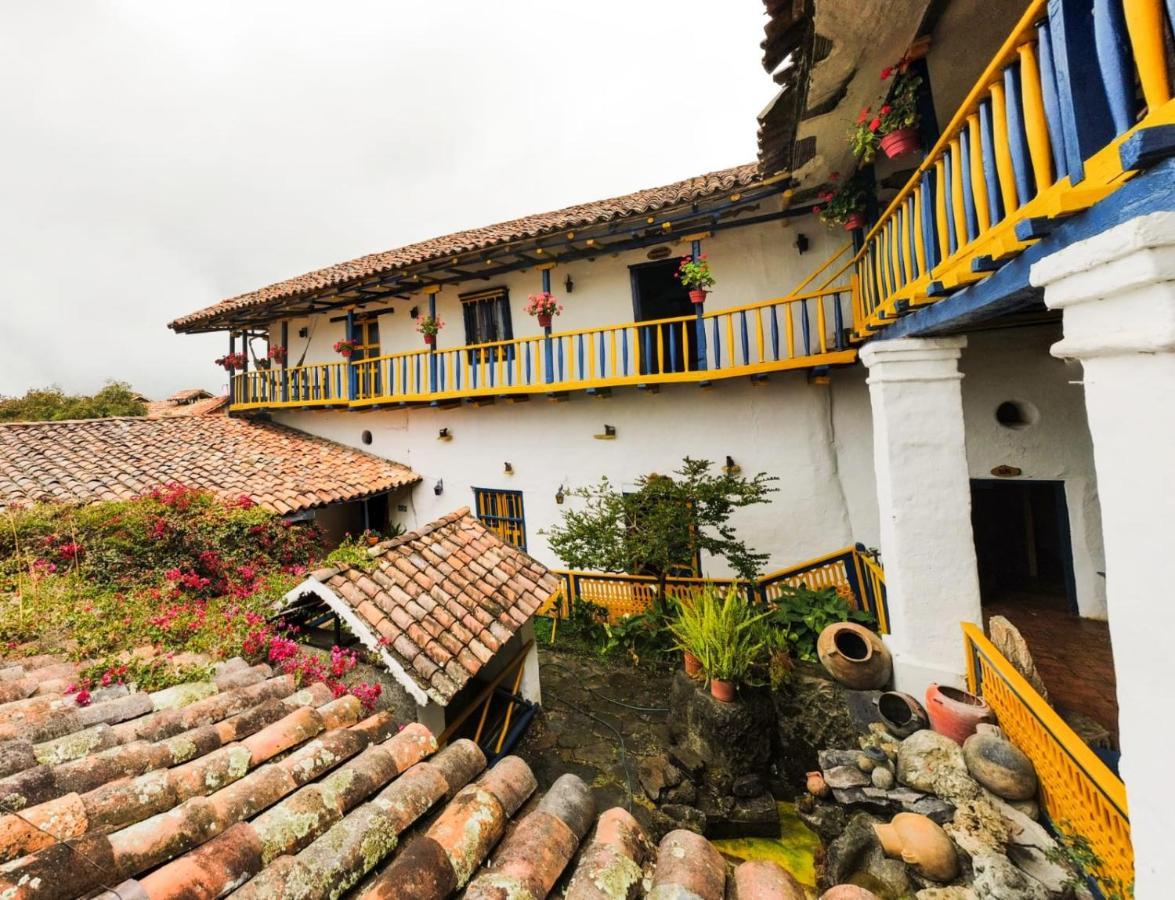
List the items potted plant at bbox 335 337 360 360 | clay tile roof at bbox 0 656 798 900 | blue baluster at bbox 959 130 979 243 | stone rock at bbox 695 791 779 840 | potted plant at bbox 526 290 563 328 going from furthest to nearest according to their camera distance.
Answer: potted plant at bbox 335 337 360 360
potted plant at bbox 526 290 563 328
stone rock at bbox 695 791 779 840
blue baluster at bbox 959 130 979 243
clay tile roof at bbox 0 656 798 900

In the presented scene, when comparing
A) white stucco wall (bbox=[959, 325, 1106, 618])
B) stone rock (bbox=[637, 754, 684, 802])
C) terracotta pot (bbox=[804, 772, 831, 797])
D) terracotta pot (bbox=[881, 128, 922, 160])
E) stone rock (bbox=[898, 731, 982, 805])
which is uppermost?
terracotta pot (bbox=[881, 128, 922, 160])

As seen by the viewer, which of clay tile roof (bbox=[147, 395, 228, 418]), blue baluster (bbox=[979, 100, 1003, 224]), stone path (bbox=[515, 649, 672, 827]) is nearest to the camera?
blue baluster (bbox=[979, 100, 1003, 224])

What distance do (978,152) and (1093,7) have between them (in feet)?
3.30

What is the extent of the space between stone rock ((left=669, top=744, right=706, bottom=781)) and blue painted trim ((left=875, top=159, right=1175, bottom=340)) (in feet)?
14.8

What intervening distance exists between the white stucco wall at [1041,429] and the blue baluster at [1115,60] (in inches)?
215

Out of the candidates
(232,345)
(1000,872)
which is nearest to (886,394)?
(1000,872)

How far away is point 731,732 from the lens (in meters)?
4.70

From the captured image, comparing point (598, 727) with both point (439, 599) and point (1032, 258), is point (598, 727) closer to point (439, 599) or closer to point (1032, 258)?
point (439, 599)

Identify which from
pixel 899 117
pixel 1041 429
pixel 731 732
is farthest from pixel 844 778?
pixel 899 117

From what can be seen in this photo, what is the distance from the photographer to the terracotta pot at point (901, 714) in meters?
4.19

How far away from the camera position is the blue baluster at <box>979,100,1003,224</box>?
2643 mm

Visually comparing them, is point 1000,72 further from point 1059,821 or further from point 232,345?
point 232,345

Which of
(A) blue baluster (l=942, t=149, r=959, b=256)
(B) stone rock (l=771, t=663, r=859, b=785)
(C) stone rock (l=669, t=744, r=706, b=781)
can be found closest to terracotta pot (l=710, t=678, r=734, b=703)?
(B) stone rock (l=771, t=663, r=859, b=785)

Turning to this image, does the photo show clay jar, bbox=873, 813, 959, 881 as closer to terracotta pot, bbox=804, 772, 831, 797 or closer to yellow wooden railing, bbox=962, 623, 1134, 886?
yellow wooden railing, bbox=962, 623, 1134, 886
